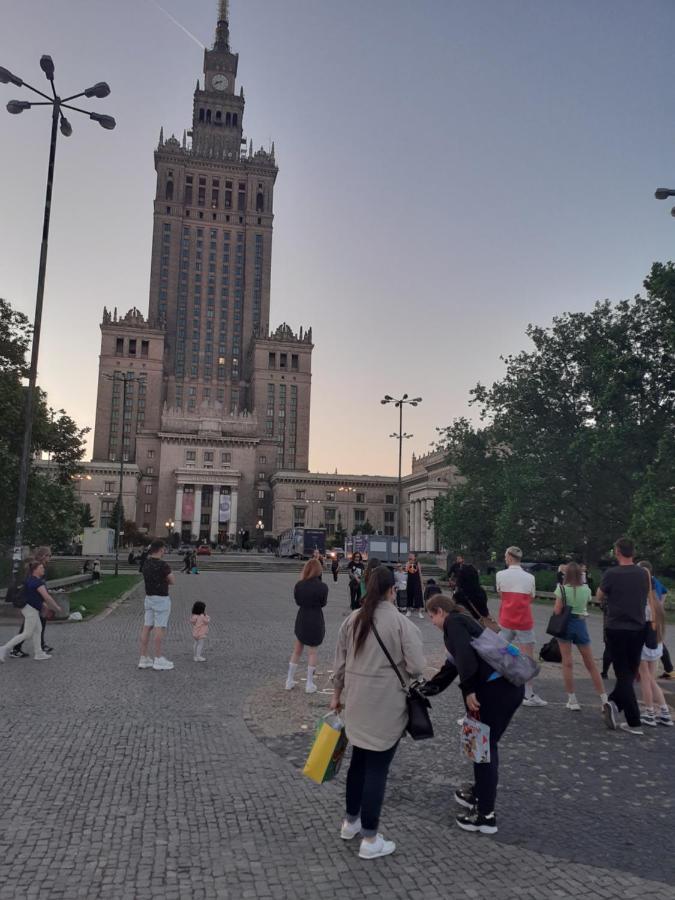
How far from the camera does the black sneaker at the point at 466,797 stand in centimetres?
522

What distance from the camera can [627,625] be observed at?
25.8ft

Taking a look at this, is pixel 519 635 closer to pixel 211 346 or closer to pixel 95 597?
pixel 95 597

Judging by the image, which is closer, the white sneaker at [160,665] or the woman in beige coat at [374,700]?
the woman in beige coat at [374,700]

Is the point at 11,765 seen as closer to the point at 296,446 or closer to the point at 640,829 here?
the point at 640,829

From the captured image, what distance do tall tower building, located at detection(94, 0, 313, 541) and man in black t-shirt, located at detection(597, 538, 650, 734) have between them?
114 metres

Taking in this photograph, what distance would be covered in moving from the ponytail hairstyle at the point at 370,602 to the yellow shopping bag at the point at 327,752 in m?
0.55

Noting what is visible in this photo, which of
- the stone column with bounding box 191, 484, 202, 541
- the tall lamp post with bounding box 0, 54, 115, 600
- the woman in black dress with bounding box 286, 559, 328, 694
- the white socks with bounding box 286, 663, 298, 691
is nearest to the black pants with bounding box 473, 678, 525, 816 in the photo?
the woman in black dress with bounding box 286, 559, 328, 694

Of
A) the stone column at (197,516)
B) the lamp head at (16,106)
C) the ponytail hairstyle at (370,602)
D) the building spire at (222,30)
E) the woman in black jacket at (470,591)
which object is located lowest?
the woman in black jacket at (470,591)

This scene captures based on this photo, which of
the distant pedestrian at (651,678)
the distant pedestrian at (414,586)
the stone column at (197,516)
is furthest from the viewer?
the stone column at (197,516)

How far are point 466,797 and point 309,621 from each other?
4.89 meters

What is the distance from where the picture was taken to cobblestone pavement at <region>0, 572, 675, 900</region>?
4.20 metres

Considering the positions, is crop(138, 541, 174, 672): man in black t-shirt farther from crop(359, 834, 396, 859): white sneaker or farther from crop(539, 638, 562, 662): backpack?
crop(359, 834, 396, 859): white sneaker

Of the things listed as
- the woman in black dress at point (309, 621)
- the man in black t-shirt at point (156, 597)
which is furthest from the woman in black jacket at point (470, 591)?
the man in black t-shirt at point (156, 597)

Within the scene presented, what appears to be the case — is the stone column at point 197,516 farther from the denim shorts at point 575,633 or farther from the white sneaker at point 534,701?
the denim shorts at point 575,633
